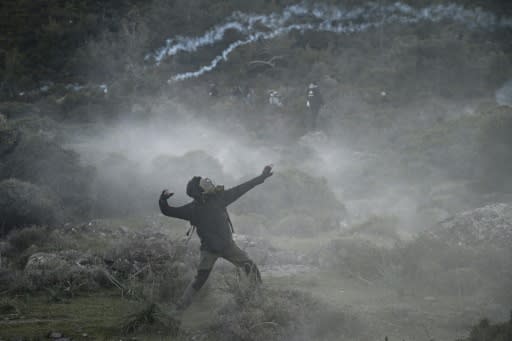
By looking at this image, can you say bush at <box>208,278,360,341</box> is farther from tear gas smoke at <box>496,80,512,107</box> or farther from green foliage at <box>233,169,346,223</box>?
tear gas smoke at <box>496,80,512,107</box>

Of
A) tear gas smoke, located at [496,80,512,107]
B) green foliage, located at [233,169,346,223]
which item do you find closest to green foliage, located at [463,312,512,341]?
green foliage, located at [233,169,346,223]

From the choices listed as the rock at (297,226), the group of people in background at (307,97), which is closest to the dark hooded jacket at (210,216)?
the rock at (297,226)

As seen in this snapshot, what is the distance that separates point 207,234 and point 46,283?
3.03 metres

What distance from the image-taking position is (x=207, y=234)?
286 inches

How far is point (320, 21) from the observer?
4456cm

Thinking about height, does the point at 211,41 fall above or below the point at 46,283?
above

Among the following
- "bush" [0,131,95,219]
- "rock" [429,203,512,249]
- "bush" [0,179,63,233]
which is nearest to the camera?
"rock" [429,203,512,249]

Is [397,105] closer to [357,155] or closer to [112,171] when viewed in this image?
[357,155]

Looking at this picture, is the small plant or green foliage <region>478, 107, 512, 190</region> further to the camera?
green foliage <region>478, 107, 512, 190</region>

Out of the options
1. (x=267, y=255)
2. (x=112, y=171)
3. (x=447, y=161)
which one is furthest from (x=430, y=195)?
(x=112, y=171)

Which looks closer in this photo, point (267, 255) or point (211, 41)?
point (267, 255)

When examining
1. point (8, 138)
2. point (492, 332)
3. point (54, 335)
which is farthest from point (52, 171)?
point (492, 332)

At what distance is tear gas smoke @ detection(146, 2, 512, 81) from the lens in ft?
132

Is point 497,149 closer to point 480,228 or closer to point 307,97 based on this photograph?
point 480,228
